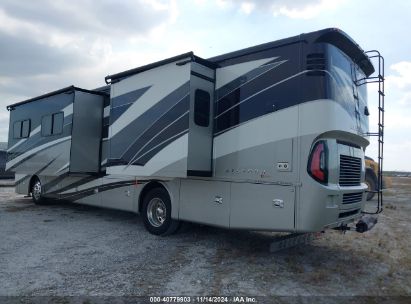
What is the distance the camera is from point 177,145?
22.0 feet

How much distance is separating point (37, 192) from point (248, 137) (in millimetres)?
8663

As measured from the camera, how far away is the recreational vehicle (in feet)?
18.4

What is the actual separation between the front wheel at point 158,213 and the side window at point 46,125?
4.29m

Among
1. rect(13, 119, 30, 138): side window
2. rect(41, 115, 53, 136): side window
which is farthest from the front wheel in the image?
rect(13, 119, 30, 138): side window

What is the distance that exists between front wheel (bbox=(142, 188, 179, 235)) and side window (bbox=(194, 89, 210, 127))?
5.77ft

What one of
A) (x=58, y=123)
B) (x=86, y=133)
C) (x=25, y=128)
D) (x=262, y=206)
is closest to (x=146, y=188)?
(x=86, y=133)

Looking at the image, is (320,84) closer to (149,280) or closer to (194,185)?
(194,185)

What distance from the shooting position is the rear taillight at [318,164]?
18.0 feet

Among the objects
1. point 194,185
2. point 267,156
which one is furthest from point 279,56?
point 194,185

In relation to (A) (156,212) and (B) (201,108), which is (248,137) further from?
(A) (156,212)

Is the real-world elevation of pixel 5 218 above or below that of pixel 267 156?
below

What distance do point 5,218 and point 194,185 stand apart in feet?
18.1

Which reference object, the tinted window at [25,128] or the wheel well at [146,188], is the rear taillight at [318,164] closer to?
the wheel well at [146,188]

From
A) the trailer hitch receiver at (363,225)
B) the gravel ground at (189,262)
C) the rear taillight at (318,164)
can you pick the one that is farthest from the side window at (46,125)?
the trailer hitch receiver at (363,225)
